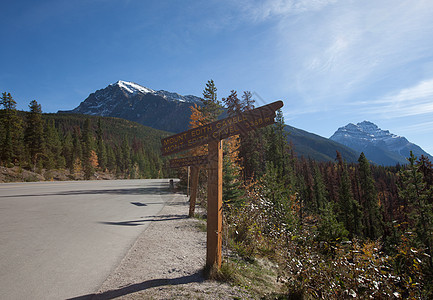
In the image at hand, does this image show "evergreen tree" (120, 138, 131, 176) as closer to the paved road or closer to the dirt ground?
the paved road

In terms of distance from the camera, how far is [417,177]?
2414 centimetres

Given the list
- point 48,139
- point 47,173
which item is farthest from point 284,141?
point 48,139

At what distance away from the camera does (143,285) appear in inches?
139

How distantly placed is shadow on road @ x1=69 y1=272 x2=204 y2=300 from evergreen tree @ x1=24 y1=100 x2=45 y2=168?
47.5 metres

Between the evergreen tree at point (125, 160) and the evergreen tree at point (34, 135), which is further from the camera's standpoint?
the evergreen tree at point (125, 160)

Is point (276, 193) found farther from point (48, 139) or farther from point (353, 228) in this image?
point (48, 139)

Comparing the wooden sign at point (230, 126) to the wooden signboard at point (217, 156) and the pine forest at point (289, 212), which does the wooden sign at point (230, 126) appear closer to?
the wooden signboard at point (217, 156)

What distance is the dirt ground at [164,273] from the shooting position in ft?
10.8

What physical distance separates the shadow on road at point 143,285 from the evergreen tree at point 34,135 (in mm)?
47535

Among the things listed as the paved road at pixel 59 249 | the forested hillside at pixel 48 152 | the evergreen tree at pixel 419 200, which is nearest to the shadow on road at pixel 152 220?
the paved road at pixel 59 249

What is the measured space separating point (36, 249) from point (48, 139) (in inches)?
2090

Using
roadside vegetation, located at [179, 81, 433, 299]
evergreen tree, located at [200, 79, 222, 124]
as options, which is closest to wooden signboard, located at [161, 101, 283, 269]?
roadside vegetation, located at [179, 81, 433, 299]

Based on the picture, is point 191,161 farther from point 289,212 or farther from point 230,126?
point 289,212

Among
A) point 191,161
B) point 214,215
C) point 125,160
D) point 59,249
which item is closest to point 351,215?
point 191,161
